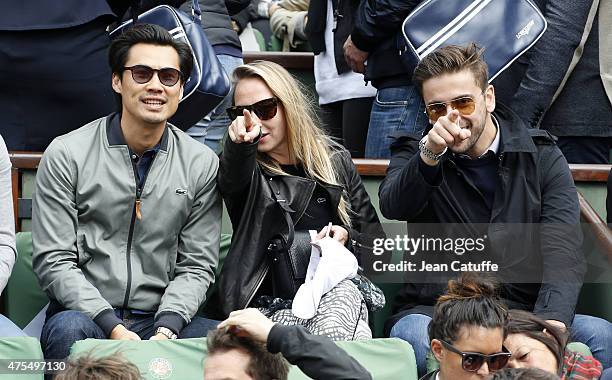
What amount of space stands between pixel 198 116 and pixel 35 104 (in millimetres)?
737

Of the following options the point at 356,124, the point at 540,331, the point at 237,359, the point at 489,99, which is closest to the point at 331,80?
the point at 356,124

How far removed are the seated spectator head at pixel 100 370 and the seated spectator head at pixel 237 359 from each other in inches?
9.2

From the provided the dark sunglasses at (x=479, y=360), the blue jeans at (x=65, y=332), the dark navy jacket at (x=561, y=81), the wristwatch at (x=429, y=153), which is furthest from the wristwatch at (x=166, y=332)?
the dark navy jacket at (x=561, y=81)

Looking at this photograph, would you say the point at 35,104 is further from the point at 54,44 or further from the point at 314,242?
the point at 314,242

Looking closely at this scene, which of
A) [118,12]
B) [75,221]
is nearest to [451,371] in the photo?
[75,221]

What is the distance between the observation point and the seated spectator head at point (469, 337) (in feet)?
13.7

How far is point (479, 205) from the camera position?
206 inches

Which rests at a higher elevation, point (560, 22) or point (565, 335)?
point (560, 22)

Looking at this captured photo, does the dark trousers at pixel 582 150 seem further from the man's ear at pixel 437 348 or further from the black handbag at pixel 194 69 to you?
the man's ear at pixel 437 348

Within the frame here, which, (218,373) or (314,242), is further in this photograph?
(314,242)

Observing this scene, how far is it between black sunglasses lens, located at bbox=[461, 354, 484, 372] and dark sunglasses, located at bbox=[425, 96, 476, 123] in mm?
1173

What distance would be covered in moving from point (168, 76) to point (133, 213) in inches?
23.1

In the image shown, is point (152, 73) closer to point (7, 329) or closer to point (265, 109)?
point (265, 109)

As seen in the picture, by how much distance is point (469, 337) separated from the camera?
166 inches
